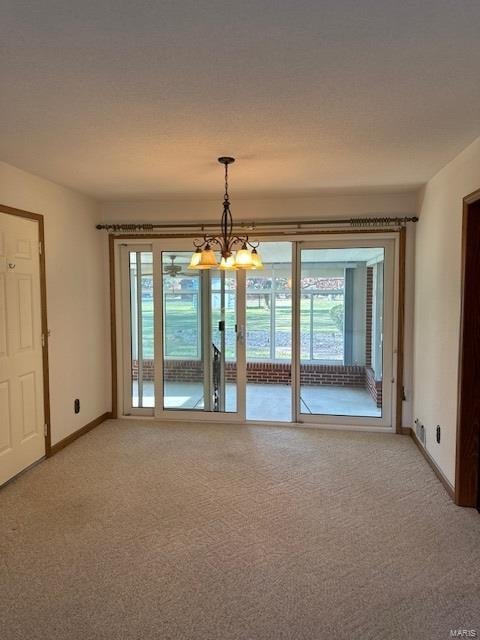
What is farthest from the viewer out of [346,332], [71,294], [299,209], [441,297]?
[346,332]

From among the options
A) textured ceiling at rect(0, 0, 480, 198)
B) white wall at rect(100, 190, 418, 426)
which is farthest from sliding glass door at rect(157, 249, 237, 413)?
textured ceiling at rect(0, 0, 480, 198)

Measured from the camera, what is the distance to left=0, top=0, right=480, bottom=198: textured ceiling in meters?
1.50

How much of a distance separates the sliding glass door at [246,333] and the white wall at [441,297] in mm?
505

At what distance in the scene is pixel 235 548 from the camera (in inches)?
99.3

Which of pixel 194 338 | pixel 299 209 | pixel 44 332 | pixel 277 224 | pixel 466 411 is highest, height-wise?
pixel 299 209

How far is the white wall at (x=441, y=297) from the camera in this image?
3080 mm

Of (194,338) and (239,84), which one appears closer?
(239,84)

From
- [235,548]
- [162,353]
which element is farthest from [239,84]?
[162,353]

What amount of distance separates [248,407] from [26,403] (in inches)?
107

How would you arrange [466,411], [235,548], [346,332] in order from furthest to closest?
1. [346,332]
2. [466,411]
3. [235,548]

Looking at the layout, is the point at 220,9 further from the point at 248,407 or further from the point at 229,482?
the point at 248,407

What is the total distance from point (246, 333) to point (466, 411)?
2424 millimetres

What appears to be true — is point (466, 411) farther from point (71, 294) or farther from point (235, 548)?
point (71, 294)

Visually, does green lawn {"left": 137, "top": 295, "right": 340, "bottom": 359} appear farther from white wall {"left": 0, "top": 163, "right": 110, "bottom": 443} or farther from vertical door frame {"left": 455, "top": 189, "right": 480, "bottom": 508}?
vertical door frame {"left": 455, "top": 189, "right": 480, "bottom": 508}
